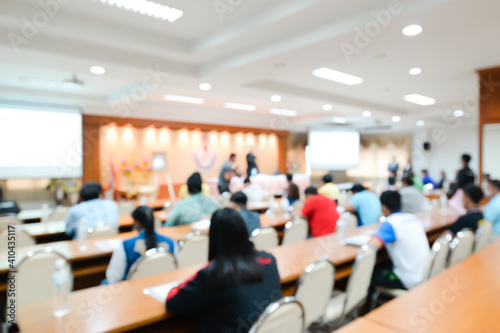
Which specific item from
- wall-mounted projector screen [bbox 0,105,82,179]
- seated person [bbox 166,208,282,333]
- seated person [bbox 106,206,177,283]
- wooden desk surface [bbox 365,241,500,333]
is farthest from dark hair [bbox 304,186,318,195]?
wall-mounted projector screen [bbox 0,105,82,179]

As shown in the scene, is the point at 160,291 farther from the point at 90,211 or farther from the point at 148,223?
the point at 90,211

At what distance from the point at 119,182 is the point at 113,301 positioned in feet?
26.5

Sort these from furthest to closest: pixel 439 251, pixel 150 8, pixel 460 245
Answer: pixel 150 8 < pixel 460 245 < pixel 439 251

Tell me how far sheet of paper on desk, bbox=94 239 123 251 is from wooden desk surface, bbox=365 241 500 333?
2354 mm

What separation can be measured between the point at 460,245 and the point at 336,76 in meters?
3.99

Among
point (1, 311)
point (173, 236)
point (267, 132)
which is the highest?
point (267, 132)

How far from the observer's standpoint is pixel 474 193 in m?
3.87

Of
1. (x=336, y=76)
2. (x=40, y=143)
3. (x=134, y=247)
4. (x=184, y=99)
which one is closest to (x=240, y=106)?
(x=184, y=99)

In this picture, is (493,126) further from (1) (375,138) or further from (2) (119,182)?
(1) (375,138)

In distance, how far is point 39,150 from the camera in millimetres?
7949

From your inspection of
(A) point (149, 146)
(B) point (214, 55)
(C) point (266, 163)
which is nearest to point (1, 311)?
(B) point (214, 55)

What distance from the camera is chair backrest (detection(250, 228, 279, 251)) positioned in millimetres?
3436

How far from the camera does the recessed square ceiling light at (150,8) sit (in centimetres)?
342

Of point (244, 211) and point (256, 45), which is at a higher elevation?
point (256, 45)
